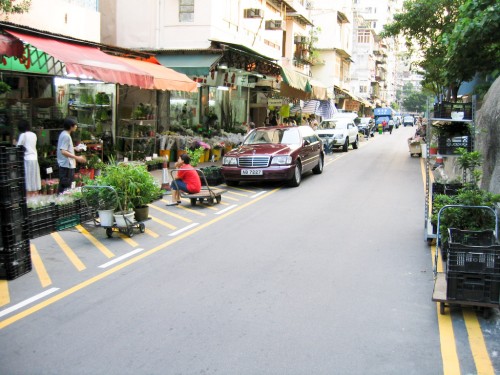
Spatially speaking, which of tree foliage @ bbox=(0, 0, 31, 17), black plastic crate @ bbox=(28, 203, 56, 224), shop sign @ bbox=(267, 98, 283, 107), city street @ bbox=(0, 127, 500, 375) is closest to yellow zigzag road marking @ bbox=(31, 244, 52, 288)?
city street @ bbox=(0, 127, 500, 375)

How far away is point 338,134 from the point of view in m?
28.0

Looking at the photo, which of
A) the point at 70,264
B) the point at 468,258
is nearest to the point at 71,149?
the point at 70,264

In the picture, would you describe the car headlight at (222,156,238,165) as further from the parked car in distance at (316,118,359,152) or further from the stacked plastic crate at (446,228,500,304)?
the parked car in distance at (316,118,359,152)

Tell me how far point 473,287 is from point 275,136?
10.9m

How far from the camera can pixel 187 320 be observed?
17.0 ft

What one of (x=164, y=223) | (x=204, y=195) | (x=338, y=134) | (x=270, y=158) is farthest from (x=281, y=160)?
(x=338, y=134)

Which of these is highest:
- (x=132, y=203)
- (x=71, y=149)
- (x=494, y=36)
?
(x=494, y=36)

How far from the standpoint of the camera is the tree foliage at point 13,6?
10820mm

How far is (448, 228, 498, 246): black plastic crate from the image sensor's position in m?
6.07

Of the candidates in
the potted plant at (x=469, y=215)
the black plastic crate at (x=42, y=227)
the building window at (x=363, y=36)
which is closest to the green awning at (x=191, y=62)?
the black plastic crate at (x=42, y=227)

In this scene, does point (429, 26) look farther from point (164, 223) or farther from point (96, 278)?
point (96, 278)

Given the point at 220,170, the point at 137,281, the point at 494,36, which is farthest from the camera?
the point at 220,170

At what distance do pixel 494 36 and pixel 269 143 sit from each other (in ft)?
21.2

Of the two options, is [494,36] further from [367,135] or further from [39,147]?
[367,135]
